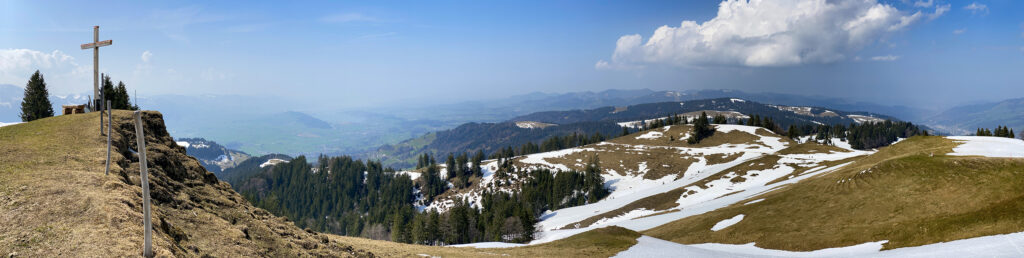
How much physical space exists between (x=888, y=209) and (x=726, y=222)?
14607 mm

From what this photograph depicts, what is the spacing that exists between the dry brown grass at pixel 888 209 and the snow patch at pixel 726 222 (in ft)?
2.49

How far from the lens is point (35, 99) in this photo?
6462 cm

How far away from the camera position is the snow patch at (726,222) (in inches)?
1866

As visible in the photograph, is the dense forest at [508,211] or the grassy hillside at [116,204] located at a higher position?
the grassy hillside at [116,204]

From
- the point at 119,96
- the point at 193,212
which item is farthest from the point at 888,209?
the point at 119,96

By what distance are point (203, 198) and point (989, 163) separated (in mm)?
61984

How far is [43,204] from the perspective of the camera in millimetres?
13352

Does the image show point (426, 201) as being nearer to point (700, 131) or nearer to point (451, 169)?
point (451, 169)

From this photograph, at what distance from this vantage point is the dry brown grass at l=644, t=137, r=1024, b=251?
30359 mm

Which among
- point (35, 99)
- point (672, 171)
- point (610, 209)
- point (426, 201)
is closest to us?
point (35, 99)

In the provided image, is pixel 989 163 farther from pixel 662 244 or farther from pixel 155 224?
pixel 155 224

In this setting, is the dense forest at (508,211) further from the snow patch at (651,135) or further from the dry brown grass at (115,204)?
the dry brown grass at (115,204)

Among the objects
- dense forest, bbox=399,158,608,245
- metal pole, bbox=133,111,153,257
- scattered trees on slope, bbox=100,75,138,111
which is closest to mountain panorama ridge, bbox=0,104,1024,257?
metal pole, bbox=133,111,153,257

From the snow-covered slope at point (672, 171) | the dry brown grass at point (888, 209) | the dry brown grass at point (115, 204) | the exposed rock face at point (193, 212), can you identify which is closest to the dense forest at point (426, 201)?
the snow-covered slope at point (672, 171)
